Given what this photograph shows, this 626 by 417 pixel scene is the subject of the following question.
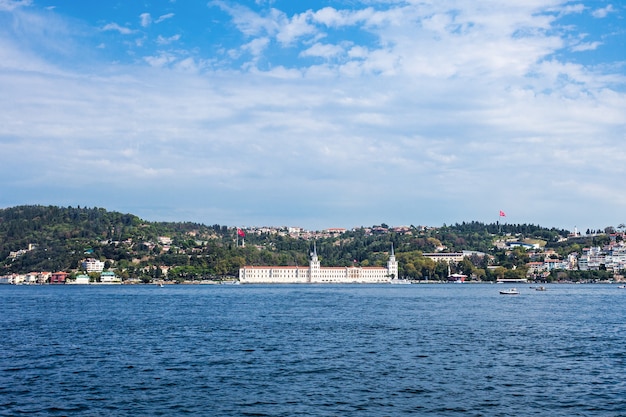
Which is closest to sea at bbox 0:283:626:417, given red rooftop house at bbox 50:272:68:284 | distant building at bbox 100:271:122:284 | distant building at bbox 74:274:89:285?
distant building at bbox 74:274:89:285

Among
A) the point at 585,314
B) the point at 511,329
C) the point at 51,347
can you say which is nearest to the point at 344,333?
the point at 511,329

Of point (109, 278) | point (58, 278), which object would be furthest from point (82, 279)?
point (58, 278)

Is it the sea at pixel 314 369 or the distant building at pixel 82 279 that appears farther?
the distant building at pixel 82 279

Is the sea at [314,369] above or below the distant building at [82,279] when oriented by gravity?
below

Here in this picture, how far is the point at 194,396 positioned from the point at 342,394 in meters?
4.86

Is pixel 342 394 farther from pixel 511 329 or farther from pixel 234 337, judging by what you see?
pixel 511 329

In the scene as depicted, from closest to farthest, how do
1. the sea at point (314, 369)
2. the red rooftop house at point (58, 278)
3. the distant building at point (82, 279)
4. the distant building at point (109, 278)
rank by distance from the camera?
the sea at point (314, 369) → the distant building at point (82, 279) → the distant building at point (109, 278) → the red rooftop house at point (58, 278)

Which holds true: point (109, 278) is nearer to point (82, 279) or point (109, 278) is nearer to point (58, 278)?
point (82, 279)

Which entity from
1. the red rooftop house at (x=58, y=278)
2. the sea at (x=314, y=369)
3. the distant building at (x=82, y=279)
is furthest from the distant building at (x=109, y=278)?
the sea at (x=314, y=369)

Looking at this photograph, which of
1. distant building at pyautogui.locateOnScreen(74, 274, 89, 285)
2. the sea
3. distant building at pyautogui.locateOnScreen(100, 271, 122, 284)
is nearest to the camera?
the sea

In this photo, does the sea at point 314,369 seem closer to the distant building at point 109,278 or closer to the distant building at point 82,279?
the distant building at point 82,279

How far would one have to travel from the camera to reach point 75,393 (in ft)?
77.6

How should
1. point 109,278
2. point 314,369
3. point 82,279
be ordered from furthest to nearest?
point 109,278, point 82,279, point 314,369

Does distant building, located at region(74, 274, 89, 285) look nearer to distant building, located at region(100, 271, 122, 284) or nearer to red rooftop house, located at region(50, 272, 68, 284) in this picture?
distant building, located at region(100, 271, 122, 284)
